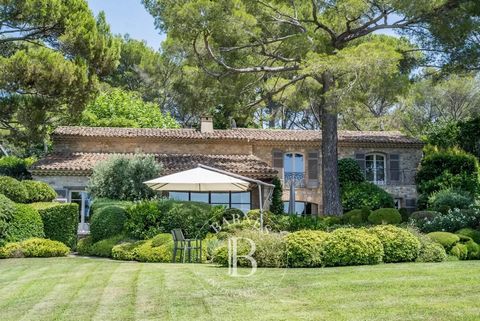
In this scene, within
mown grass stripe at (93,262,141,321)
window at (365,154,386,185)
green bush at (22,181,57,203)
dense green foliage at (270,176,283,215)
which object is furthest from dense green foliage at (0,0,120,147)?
window at (365,154,386,185)

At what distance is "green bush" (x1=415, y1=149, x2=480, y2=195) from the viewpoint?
25.7 m

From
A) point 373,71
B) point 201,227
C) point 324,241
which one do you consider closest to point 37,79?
point 201,227

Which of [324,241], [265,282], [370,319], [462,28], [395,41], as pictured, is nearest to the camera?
[370,319]

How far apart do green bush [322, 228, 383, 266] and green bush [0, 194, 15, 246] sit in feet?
32.3

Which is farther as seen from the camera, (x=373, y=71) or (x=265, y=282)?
(x=373, y=71)

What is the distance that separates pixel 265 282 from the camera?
8.82 meters

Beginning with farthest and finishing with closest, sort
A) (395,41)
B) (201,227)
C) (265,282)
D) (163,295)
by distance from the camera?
(395,41), (201,227), (265,282), (163,295)

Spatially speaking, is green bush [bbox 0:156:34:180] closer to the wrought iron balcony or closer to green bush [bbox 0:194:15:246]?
green bush [bbox 0:194:15:246]

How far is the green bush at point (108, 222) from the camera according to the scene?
17047 mm

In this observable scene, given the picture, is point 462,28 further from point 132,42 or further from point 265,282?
point 132,42

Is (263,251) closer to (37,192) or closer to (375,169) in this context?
(37,192)

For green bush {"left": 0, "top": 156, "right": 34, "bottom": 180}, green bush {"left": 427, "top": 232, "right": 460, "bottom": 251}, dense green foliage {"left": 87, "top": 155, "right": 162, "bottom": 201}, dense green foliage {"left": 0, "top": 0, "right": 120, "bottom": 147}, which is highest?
dense green foliage {"left": 0, "top": 0, "right": 120, "bottom": 147}

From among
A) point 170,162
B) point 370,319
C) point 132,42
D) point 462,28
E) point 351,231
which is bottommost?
point 370,319

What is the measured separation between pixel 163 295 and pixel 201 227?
28.9 feet
